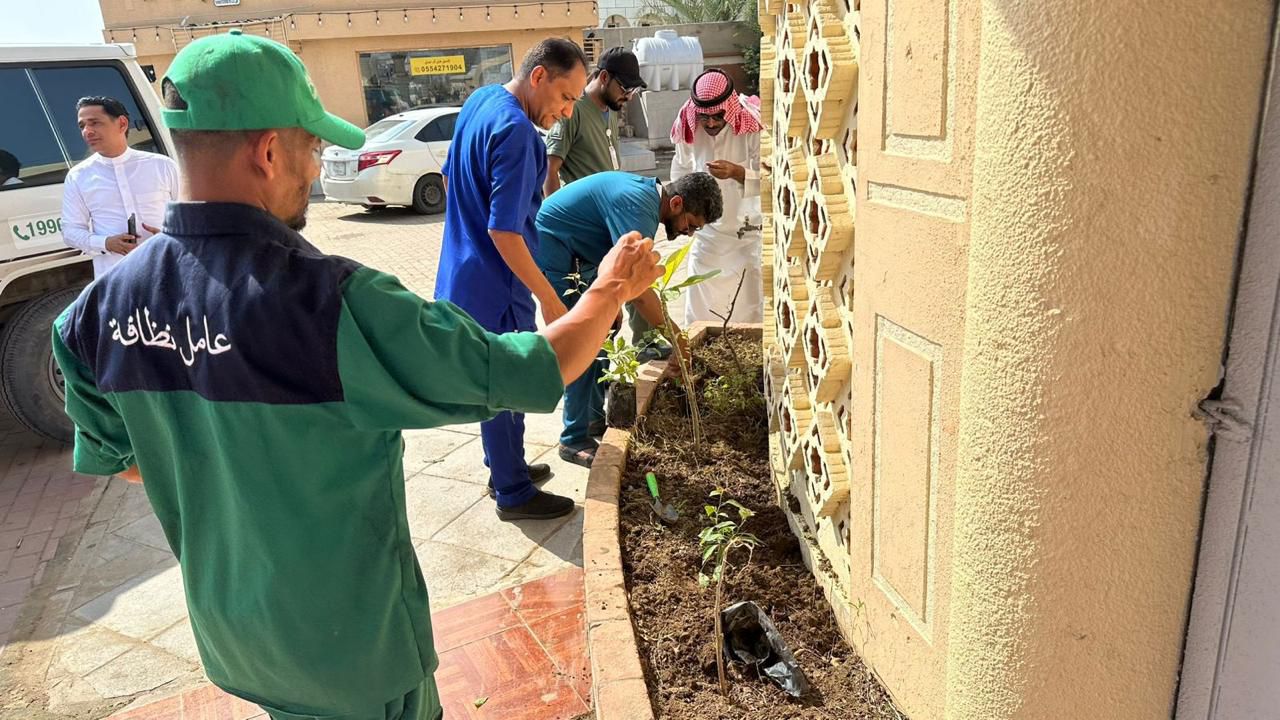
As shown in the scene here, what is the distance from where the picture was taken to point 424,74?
20.3 meters

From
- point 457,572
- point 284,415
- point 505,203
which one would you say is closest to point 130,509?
point 457,572

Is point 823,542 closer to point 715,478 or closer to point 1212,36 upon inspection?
A: point 715,478

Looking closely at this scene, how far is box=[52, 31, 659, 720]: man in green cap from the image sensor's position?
1462 mm

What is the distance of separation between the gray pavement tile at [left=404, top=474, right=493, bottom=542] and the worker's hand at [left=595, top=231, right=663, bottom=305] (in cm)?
250

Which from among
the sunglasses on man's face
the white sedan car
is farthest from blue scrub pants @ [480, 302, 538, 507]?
the white sedan car

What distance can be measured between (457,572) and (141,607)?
1292mm

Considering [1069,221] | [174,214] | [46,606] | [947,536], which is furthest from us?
[46,606]

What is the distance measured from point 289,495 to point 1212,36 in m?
1.64

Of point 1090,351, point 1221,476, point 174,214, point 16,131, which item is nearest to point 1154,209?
point 1090,351

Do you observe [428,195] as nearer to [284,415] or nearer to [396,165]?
[396,165]

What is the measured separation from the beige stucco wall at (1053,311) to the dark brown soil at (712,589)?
18.5 inches

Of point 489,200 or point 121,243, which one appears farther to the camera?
point 121,243

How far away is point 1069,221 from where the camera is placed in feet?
4.43

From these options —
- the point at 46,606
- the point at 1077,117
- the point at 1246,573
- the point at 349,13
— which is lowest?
the point at 46,606
